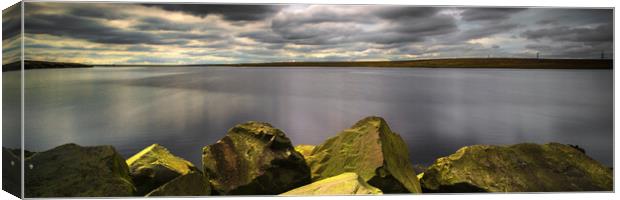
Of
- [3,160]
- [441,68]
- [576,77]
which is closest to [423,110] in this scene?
[441,68]

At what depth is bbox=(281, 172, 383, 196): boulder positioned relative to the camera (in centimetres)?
745

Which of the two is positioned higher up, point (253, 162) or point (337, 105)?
point (337, 105)

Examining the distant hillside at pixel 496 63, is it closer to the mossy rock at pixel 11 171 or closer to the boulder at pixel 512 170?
the boulder at pixel 512 170

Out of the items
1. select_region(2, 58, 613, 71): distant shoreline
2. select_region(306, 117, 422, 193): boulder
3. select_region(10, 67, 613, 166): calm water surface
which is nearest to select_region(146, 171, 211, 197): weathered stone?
select_region(10, 67, 613, 166): calm water surface

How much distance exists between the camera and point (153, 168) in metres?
7.48

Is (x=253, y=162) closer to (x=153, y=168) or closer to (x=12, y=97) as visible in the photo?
(x=153, y=168)

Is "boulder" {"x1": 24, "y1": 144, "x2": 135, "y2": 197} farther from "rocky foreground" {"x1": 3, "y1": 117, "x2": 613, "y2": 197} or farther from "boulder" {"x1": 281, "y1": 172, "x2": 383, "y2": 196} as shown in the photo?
"boulder" {"x1": 281, "y1": 172, "x2": 383, "y2": 196}

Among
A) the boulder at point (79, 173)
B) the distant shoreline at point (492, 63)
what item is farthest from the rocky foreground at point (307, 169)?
the distant shoreline at point (492, 63)

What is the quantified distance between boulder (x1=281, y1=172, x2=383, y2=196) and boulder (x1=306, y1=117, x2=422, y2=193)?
0.40 ft

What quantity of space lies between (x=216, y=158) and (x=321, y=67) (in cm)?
146

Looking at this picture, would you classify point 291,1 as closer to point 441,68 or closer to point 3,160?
point 441,68

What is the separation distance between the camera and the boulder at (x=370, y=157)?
7.60m

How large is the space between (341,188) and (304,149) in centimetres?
62

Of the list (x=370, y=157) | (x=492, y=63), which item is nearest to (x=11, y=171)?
(x=370, y=157)
